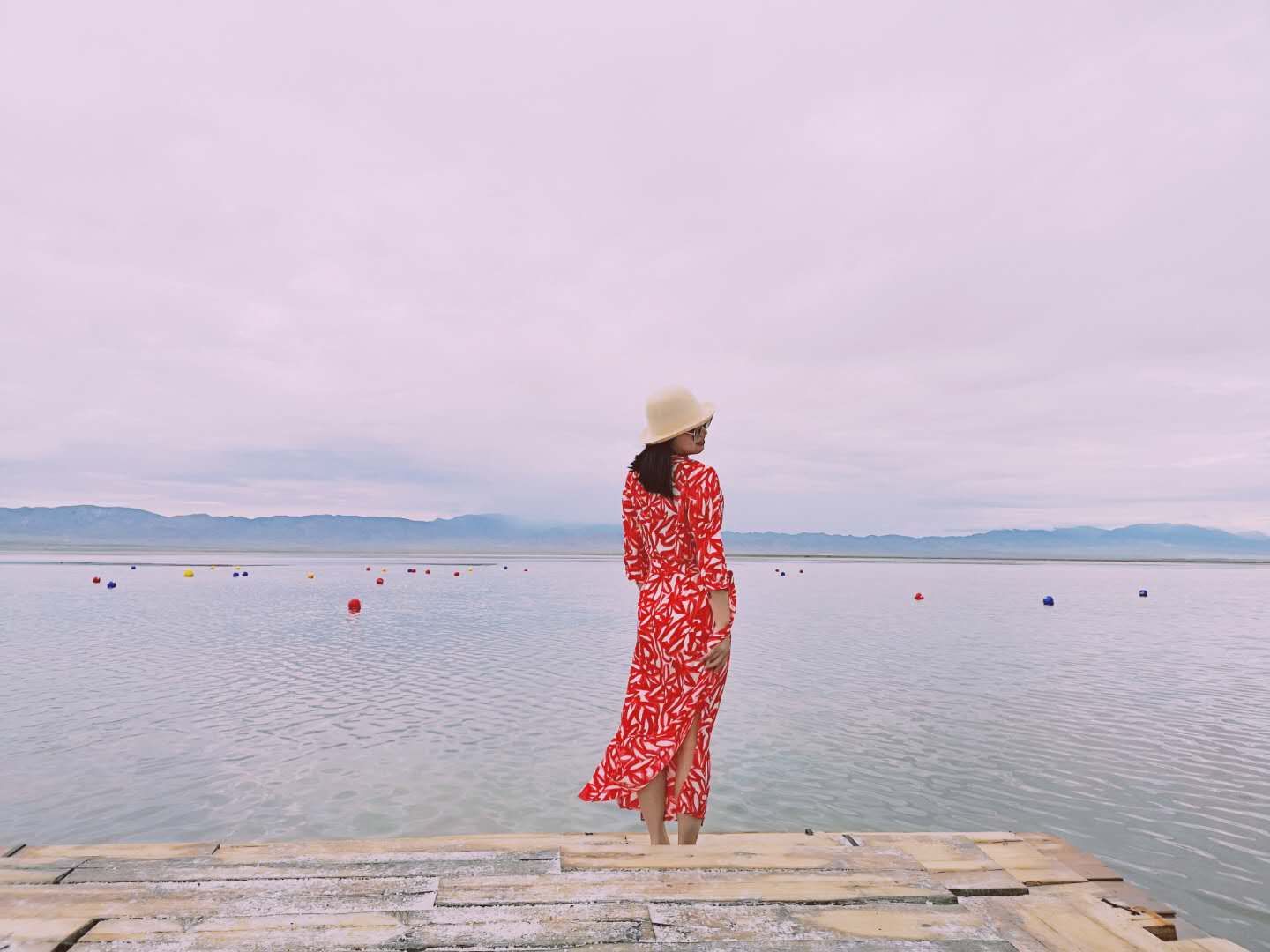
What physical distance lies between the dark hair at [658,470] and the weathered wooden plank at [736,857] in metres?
2.15

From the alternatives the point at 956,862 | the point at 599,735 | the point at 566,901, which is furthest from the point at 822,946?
the point at 599,735

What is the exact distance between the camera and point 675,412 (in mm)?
4879

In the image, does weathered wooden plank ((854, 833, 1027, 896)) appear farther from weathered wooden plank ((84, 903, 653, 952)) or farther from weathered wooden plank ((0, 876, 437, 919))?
weathered wooden plank ((0, 876, 437, 919))

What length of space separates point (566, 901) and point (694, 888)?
1.98 feet

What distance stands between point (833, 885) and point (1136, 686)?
14372mm

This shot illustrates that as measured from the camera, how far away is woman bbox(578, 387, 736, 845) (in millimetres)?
4906

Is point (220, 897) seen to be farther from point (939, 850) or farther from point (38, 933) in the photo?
point (939, 850)

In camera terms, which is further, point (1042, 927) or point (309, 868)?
point (309, 868)

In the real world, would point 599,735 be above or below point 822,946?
below

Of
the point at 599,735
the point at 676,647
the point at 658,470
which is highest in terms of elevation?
the point at 658,470

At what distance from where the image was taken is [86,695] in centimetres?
1295

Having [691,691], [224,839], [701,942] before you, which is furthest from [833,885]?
[224,839]

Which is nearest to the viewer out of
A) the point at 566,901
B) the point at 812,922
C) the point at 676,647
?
the point at 812,922

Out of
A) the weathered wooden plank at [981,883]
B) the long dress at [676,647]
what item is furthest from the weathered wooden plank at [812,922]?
the long dress at [676,647]
